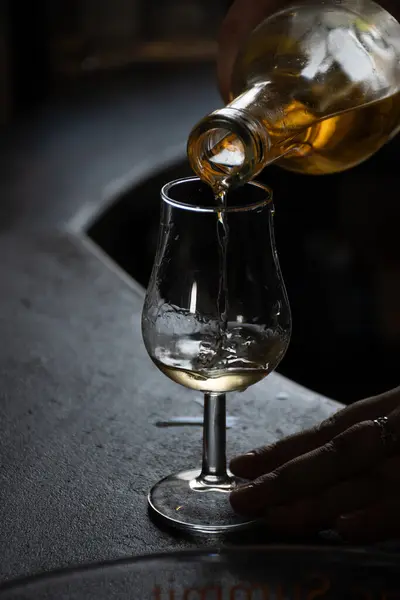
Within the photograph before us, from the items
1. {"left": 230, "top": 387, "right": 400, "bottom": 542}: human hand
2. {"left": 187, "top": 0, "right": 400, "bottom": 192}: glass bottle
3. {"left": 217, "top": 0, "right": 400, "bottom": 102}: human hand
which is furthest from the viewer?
{"left": 217, "top": 0, "right": 400, "bottom": 102}: human hand

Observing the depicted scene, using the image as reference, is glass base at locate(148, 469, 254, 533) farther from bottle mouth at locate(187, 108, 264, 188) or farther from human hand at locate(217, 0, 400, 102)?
human hand at locate(217, 0, 400, 102)

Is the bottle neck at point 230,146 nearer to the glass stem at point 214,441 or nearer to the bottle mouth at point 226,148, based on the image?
the bottle mouth at point 226,148

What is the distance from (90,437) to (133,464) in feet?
0.21

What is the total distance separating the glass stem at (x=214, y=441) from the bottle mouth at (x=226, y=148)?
6.3 inches

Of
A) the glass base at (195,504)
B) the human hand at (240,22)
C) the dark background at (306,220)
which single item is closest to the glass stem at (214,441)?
the glass base at (195,504)

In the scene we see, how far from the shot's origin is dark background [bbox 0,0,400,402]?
2.14 meters

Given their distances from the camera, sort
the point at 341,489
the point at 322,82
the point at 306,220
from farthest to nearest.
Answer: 1. the point at 306,220
2. the point at 322,82
3. the point at 341,489

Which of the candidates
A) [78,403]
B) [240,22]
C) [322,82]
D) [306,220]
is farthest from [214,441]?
[306,220]

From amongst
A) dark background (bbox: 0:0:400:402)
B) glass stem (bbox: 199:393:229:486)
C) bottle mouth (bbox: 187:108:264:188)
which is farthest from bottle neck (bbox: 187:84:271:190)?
dark background (bbox: 0:0:400:402)

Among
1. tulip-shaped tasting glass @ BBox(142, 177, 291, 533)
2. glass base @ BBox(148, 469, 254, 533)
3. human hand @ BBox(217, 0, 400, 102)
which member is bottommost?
glass base @ BBox(148, 469, 254, 533)

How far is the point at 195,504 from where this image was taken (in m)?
0.76

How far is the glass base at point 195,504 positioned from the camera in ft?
2.40

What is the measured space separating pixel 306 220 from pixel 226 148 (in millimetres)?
1554

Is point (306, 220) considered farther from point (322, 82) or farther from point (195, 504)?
point (195, 504)
